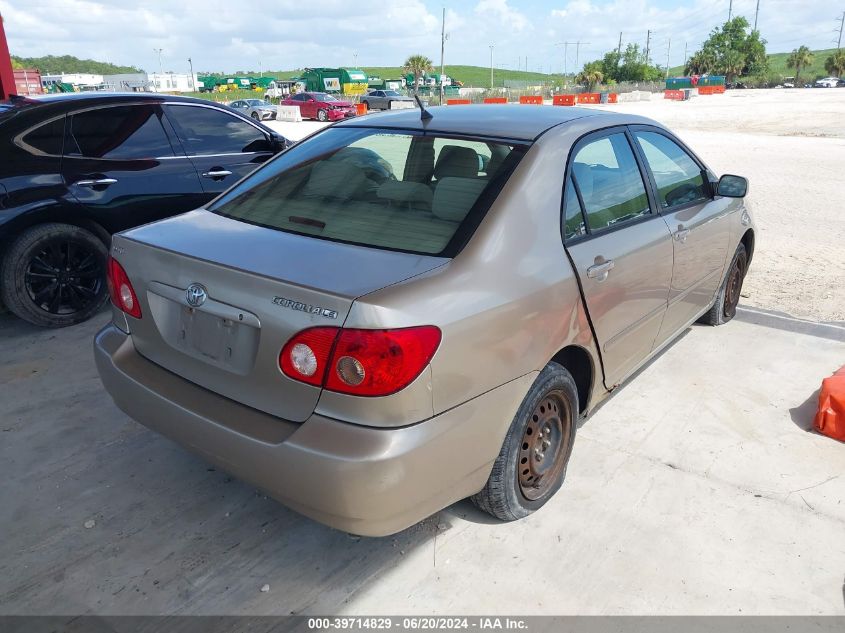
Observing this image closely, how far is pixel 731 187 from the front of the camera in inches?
160

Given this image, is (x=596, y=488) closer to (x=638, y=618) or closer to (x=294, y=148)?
(x=638, y=618)

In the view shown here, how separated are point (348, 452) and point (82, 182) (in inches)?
151

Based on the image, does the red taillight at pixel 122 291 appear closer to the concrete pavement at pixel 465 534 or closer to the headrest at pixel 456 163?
the concrete pavement at pixel 465 534

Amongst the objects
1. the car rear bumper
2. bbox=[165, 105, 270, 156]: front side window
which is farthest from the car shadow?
bbox=[165, 105, 270, 156]: front side window

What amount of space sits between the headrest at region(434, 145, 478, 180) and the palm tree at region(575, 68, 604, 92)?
269 ft

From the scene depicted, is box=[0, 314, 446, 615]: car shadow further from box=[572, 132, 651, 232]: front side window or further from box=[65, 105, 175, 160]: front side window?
box=[65, 105, 175, 160]: front side window

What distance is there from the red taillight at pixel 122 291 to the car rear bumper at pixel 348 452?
1.07 ft

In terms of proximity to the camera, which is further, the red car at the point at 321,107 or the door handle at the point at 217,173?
the red car at the point at 321,107

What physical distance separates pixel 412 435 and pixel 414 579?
768 millimetres

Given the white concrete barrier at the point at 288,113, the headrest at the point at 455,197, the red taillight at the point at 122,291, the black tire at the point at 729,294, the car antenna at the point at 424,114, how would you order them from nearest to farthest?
the headrest at the point at 455,197
the red taillight at the point at 122,291
the car antenna at the point at 424,114
the black tire at the point at 729,294
the white concrete barrier at the point at 288,113

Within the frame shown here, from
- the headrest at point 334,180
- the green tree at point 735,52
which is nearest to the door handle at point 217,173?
the headrest at point 334,180

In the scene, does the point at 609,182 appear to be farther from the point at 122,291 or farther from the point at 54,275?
the point at 54,275

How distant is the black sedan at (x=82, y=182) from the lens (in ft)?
15.1

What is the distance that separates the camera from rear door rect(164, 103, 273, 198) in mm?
5414
